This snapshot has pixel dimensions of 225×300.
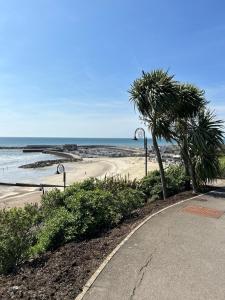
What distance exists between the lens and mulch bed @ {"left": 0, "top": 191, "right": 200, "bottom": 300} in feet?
18.7

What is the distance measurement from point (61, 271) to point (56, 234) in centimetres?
206

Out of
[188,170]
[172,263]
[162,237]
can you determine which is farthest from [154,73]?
[172,263]

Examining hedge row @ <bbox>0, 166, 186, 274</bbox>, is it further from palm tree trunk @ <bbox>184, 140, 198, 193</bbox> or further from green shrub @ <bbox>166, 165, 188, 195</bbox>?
palm tree trunk @ <bbox>184, 140, 198, 193</bbox>

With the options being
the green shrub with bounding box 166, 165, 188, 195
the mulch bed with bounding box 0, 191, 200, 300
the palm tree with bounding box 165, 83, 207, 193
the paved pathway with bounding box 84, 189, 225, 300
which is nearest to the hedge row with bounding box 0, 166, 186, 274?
the mulch bed with bounding box 0, 191, 200, 300

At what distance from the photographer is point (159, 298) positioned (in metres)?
5.40

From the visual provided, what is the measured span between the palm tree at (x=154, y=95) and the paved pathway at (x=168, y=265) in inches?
214

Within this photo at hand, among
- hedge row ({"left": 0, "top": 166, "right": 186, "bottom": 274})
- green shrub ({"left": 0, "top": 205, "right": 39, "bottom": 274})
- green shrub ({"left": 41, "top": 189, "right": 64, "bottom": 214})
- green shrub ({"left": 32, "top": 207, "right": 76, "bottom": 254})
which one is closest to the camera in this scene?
green shrub ({"left": 0, "top": 205, "right": 39, "bottom": 274})

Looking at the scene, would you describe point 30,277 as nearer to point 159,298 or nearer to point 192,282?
point 159,298

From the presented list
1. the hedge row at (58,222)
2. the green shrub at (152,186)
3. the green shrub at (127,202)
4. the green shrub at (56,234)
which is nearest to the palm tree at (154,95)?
the green shrub at (152,186)

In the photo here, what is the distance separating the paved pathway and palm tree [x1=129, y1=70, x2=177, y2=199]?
543 cm

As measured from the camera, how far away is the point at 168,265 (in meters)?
6.68

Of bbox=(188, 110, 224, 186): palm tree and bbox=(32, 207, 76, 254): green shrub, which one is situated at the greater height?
bbox=(188, 110, 224, 186): palm tree

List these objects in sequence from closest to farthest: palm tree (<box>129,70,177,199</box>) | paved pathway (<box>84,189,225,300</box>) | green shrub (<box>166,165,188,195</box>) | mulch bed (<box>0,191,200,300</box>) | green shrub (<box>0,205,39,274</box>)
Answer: paved pathway (<box>84,189,225,300</box>) < mulch bed (<box>0,191,200,300</box>) < green shrub (<box>0,205,39,274</box>) < palm tree (<box>129,70,177,199</box>) < green shrub (<box>166,165,188,195</box>)

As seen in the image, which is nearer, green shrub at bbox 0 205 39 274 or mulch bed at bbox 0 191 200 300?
mulch bed at bbox 0 191 200 300
